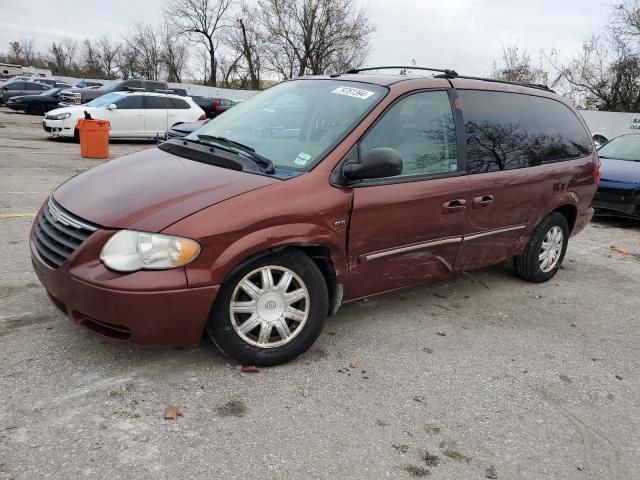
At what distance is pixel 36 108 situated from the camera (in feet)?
88.5

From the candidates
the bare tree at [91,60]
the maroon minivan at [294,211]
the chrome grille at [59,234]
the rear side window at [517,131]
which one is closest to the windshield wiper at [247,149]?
the maroon minivan at [294,211]

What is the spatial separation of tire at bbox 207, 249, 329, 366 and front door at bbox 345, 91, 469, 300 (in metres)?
0.38

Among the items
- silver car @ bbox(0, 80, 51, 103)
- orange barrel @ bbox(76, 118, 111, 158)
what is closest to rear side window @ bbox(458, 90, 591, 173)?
orange barrel @ bbox(76, 118, 111, 158)

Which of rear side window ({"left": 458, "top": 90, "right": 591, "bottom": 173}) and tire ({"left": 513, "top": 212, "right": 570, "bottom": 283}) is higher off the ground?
rear side window ({"left": 458, "top": 90, "right": 591, "bottom": 173})

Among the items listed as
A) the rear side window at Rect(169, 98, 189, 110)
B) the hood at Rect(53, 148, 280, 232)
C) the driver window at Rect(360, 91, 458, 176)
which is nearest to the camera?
the hood at Rect(53, 148, 280, 232)

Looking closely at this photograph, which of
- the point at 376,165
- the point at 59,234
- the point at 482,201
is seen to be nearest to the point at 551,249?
the point at 482,201

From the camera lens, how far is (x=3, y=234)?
5.55 meters

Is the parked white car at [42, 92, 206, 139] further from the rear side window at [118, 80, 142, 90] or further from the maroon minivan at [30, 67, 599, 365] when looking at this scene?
the maroon minivan at [30, 67, 599, 365]

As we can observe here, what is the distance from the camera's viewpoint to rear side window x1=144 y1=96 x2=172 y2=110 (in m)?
16.5

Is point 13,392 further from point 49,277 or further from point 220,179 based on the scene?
point 220,179

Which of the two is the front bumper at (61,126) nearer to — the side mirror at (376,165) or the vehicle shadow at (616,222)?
the vehicle shadow at (616,222)

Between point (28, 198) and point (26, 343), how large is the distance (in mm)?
4828

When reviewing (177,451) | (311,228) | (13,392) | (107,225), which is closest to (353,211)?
(311,228)

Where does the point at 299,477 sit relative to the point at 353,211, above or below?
below
